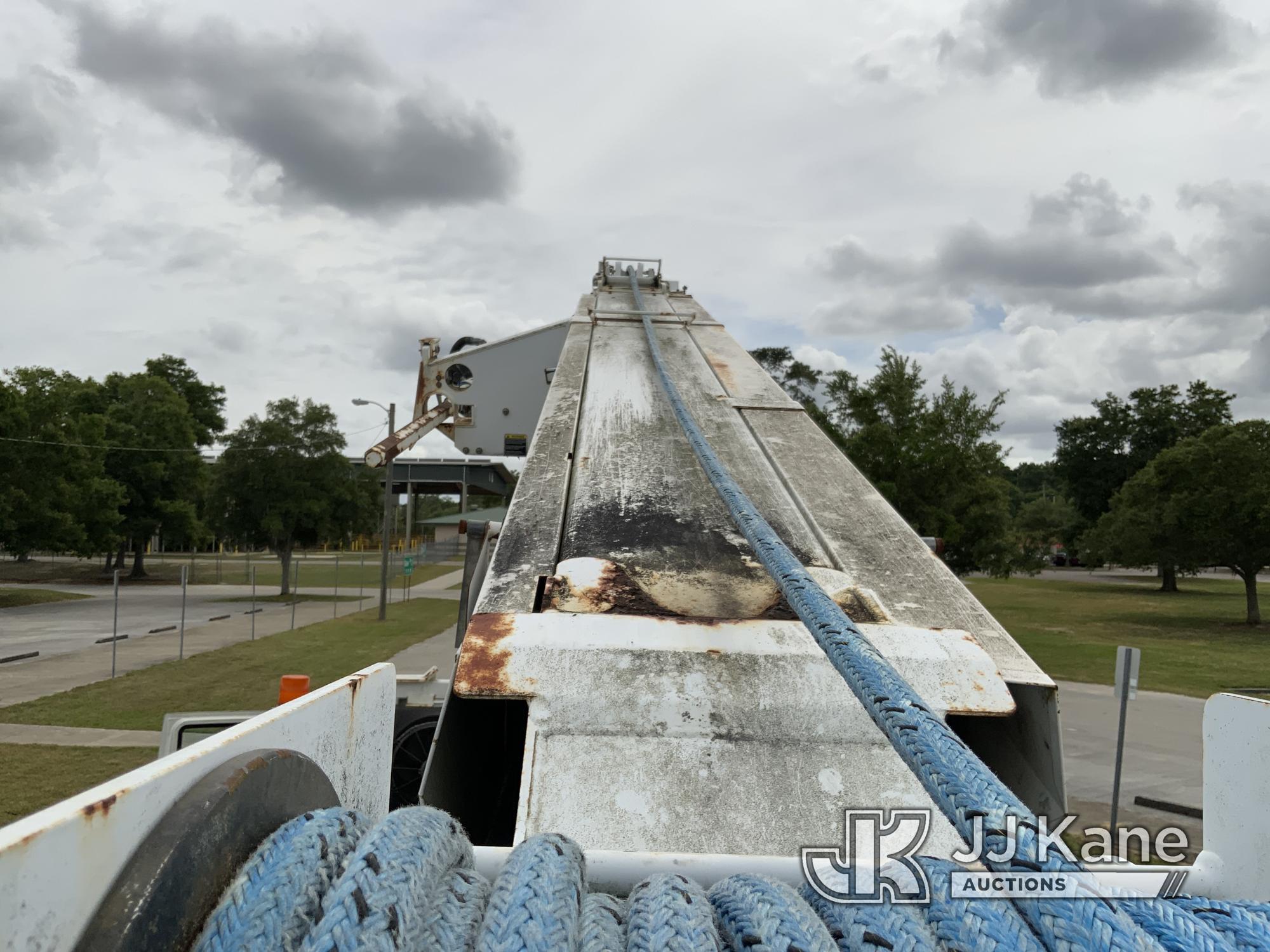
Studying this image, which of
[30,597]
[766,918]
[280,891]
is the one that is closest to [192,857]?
[280,891]

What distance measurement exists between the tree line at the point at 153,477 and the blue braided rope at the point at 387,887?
28.8 m

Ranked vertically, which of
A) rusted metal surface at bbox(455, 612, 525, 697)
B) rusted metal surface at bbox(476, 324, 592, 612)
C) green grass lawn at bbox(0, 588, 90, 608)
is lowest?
green grass lawn at bbox(0, 588, 90, 608)

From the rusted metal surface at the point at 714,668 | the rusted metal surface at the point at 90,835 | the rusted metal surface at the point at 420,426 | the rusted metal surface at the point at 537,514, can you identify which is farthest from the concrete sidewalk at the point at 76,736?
the rusted metal surface at the point at 90,835

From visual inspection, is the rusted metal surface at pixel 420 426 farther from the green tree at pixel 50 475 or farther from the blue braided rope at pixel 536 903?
the green tree at pixel 50 475

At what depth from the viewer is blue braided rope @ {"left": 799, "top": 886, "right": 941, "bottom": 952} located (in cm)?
100

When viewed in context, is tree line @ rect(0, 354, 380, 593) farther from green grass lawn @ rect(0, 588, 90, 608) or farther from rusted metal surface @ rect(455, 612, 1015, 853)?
rusted metal surface @ rect(455, 612, 1015, 853)

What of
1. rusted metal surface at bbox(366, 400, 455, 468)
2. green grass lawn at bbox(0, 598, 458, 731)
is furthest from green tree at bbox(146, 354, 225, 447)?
rusted metal surface at bbox(366, 400, 455, 468)

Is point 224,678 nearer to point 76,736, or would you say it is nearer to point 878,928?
point 76,736

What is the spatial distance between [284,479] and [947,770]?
29636 millimetres

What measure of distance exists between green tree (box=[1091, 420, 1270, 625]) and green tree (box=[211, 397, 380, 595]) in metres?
24.8

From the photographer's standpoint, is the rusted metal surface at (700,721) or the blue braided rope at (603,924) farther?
the rusted metal surface at (700,721)

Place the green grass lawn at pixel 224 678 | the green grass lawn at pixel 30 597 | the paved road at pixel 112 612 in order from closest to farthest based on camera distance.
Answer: the green grass lawn at pixel 224 678 < the paved road at pixel 112 612 < the green grass lawn at pixel 30 597

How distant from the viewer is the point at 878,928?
1032 mm

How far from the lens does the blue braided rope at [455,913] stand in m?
0.98
